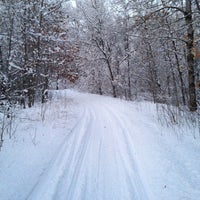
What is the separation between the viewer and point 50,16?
1212cm

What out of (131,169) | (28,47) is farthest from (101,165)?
(28,47)

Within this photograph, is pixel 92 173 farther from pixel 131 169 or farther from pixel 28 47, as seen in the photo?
pixel 28 47

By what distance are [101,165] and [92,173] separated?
32 centimetres

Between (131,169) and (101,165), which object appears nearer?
(131,169)

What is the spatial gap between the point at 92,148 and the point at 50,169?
3.92 ft

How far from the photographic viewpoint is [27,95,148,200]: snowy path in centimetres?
274

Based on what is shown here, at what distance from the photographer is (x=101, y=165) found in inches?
Result: 141

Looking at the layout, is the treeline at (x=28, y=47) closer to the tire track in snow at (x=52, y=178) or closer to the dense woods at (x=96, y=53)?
the dense woods at (x=96, y=53)

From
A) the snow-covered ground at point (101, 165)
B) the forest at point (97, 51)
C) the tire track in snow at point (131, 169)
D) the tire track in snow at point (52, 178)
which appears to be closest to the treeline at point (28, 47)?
the forest at point (97, 51)

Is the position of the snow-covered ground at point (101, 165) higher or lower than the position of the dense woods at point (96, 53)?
lower

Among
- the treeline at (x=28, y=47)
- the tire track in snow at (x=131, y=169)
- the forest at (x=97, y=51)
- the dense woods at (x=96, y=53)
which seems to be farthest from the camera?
the dense woods at (x=96, y=53)

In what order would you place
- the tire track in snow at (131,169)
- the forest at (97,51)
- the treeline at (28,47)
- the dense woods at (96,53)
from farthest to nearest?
the dense woods at (96,53), the forest at (97,51), the treeline at (28,47), the tire track in snow at (131,169)

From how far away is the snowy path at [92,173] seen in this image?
274 centimetres

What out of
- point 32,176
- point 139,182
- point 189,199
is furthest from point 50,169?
point 189,199
